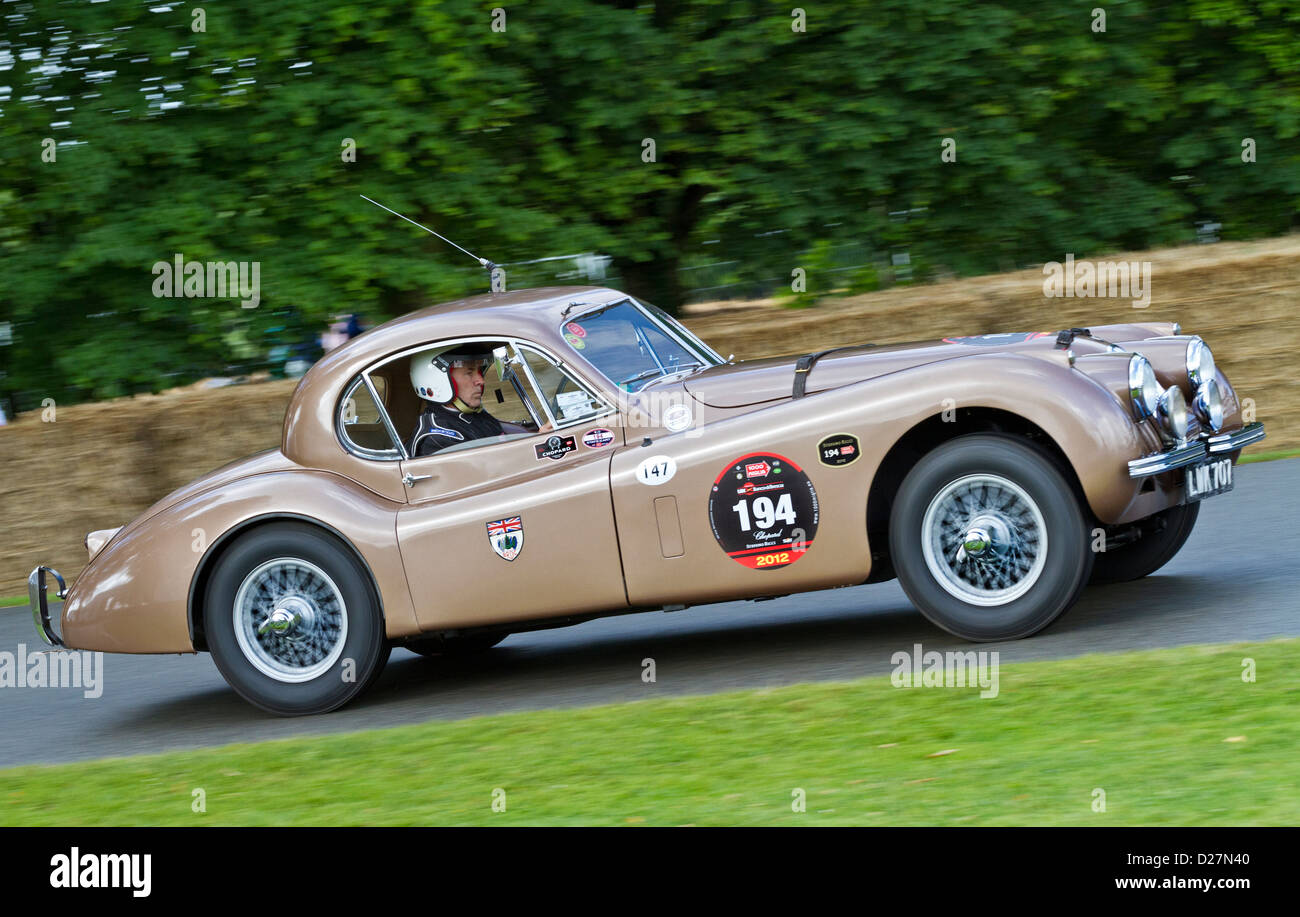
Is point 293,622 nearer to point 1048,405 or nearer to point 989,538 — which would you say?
point 989,538

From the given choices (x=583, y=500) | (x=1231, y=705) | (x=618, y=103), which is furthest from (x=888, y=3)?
(x=1231, y=705)

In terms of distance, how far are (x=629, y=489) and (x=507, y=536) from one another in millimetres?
595

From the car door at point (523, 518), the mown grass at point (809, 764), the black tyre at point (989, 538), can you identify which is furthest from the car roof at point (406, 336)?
the black tyre at point (989, 538)

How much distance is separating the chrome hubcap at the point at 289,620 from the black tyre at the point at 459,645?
98 cm

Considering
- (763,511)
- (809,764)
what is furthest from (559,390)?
(809,764)

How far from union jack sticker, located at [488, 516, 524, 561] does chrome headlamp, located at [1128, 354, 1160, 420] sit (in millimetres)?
2613

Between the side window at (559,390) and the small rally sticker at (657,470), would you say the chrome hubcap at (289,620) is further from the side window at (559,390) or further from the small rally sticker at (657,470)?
the small rally sticker at (657,470)

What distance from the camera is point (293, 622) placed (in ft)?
22.1

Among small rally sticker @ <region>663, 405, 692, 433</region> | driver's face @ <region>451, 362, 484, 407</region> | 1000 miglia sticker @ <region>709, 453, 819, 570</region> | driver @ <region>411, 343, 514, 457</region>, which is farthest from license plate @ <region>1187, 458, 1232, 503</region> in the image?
driver's face @ <region>451, 362, 484, 407</region>

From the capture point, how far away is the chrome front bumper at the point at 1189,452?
226 inches

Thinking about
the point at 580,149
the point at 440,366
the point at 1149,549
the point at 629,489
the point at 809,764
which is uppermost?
the point at 580,149

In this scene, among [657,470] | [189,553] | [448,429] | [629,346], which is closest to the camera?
[657,470]

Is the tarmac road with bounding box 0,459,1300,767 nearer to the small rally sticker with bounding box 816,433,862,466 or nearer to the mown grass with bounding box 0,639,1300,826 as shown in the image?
the mown grass with bounding box 0,639,1300,826

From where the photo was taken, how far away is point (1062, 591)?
5852 mm
